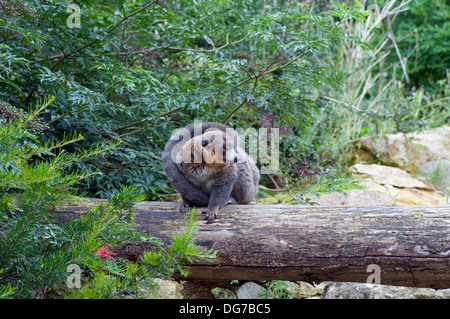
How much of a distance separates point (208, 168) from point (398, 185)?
3479 mm

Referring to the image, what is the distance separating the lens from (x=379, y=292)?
3.89 meters

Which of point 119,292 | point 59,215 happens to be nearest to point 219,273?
point 119,292

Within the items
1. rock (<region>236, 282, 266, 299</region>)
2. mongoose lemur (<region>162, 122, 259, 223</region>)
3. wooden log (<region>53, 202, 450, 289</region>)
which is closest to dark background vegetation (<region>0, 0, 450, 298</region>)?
wooden log (<region>53, 202, 450, 289</region>)

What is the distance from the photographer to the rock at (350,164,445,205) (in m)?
5.57

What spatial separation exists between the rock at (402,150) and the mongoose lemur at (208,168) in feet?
12.3

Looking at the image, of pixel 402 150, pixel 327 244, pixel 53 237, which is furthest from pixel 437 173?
pixel 53 237

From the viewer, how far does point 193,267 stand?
3020 millimetres

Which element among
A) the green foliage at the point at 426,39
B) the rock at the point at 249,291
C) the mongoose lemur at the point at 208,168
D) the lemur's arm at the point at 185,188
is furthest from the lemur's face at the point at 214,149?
the green foliage at the point at 426,39

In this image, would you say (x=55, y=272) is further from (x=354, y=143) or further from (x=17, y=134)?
(x=354, y=143)

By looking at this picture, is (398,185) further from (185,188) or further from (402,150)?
(185,188)

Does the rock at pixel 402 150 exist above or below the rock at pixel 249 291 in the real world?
above

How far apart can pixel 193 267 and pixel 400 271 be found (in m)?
1.43

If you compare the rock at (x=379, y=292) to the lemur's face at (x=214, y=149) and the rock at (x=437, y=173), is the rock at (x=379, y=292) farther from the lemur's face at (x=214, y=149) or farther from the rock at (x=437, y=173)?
the rock at (x=437, y=173)

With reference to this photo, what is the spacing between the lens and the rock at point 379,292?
3.82 meters
